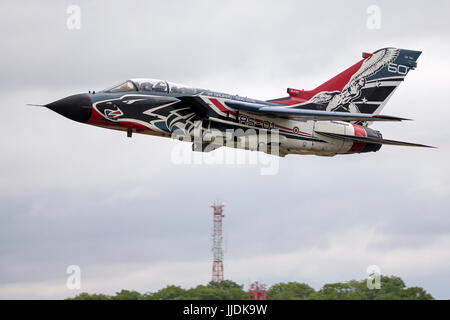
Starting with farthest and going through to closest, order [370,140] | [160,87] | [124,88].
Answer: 1. [370,140]
2. [160,87]
3. [124,88]

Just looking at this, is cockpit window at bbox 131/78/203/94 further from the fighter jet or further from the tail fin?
the tail fin

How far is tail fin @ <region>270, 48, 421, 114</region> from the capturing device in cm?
4131

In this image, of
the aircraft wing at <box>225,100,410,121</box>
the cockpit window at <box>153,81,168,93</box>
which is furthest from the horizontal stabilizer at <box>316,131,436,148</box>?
the cockpit window at <box>153,81,168,93</box>

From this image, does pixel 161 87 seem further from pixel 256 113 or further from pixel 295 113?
pixel 295 113

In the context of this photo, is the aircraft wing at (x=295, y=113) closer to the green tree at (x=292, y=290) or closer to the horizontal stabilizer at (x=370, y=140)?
the horizontal stabilizer at (x=370, y=140)

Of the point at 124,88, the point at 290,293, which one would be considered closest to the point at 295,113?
the point at 124,88

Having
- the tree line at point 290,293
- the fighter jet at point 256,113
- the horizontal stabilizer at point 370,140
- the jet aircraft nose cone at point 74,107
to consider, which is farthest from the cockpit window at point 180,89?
the tree line at point 290,293

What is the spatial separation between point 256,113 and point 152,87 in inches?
168

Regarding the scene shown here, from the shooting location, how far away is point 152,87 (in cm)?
3775

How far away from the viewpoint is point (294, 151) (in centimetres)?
4006

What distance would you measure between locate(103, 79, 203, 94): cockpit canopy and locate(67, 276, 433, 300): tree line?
1317 cm
